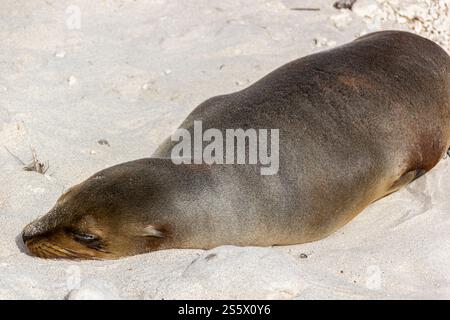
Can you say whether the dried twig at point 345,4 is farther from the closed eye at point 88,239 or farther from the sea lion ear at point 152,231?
the closed eye at point 88,239

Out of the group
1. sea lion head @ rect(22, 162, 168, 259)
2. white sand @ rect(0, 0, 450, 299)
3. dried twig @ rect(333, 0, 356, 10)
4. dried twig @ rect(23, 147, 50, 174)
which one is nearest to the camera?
white sand @ rect(0, 0, 450, 299)

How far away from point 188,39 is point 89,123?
1524 millimetres

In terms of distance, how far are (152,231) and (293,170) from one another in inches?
35.1

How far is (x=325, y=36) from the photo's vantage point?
6602 millimetres

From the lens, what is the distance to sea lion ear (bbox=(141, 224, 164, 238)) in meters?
3.75

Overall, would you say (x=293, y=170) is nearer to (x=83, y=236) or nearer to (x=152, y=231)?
(x=152, y=231)

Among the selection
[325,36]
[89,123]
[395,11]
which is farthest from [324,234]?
[395,11]

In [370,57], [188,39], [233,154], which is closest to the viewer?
[233,154]

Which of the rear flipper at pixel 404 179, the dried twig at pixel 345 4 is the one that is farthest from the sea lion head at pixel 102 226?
the dried twig at pixel 345 4

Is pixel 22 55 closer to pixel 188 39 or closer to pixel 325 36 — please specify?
pixel 188 39

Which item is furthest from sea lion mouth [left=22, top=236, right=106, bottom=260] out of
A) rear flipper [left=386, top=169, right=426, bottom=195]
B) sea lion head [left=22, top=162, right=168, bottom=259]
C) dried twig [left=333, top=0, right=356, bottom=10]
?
dried twig [left=333, top=0, right=356, bottom=10]

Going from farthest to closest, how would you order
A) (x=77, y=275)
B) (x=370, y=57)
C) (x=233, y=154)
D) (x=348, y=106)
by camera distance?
(x=370, y=57) < (x=348, y=106) < (x=233, y=154) < (x=77, y=275)

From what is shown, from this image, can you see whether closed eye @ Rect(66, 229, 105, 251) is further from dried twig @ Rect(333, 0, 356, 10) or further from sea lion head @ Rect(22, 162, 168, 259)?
dried twig @ Rect(333, 0, 356, 10)

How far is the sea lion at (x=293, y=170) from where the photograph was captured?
149 inches
